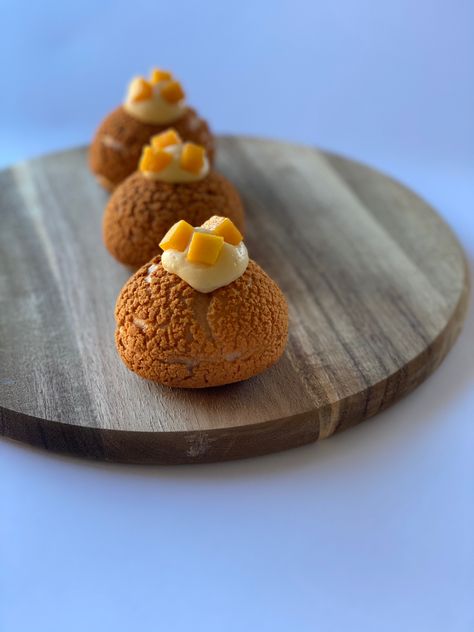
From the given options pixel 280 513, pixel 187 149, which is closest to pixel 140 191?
pixel 187 149

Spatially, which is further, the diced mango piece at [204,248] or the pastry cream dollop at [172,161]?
the pastry cream dollop at [172,161]

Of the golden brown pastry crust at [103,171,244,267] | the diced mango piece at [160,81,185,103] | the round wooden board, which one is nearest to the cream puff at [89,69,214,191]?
the diced mango piece at [160,81,185,103]

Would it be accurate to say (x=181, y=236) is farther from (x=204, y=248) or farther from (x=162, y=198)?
(x=162, y=198)

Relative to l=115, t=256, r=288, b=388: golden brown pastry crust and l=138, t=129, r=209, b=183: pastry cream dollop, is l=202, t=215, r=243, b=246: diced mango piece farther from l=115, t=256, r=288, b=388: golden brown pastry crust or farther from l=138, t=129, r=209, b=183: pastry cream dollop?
l=138, t=129, r=209, b=183: pastry cream dollop

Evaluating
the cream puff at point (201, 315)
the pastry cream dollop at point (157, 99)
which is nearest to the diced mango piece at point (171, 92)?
the pastry cream dollop at point (157, 99)

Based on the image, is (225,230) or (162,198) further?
(162,198)

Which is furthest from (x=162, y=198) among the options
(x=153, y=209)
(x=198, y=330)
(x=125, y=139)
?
(x=198, y=330)

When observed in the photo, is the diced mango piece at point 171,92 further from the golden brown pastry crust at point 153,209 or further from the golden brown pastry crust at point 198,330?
the golden brown pastry crust at point 198,330
